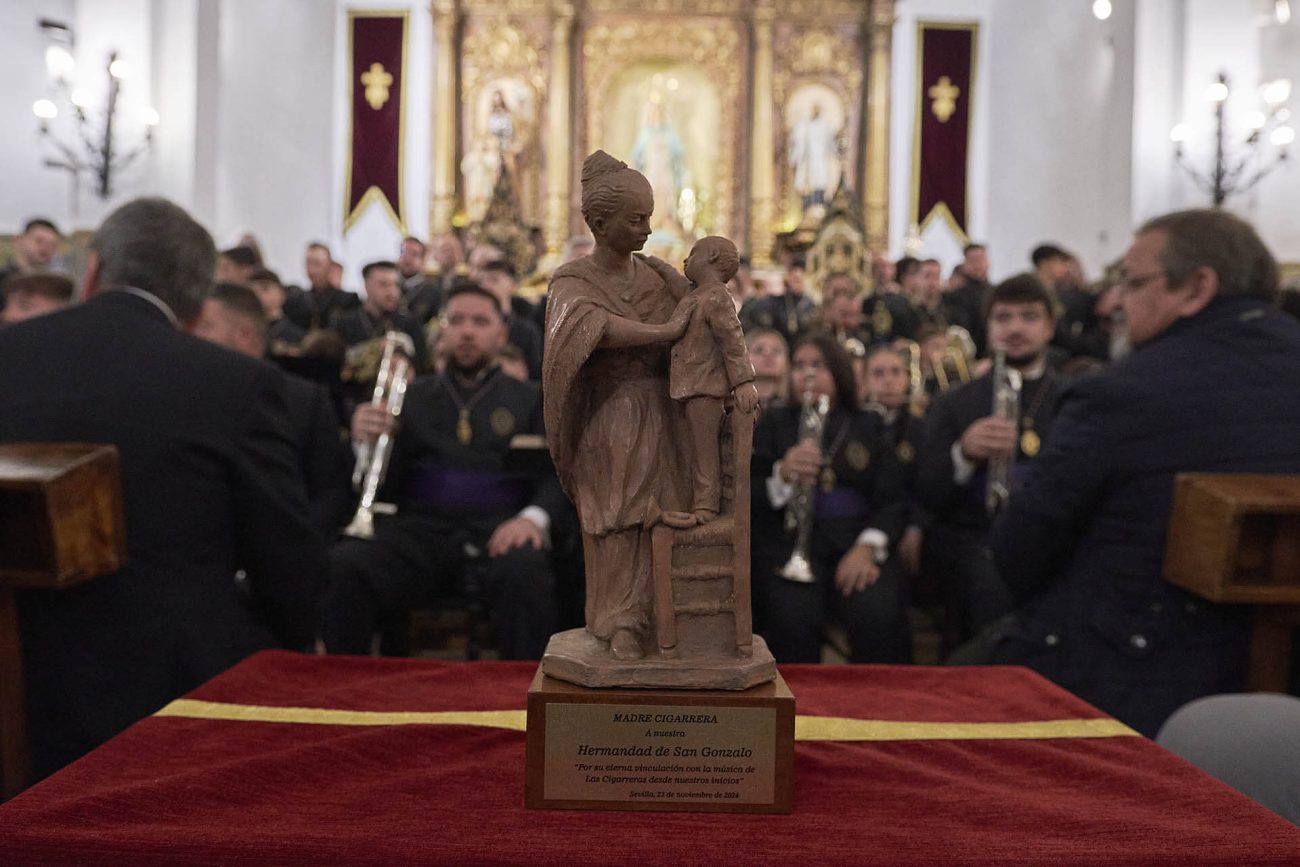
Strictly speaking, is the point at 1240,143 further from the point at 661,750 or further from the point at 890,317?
the point at 661,750

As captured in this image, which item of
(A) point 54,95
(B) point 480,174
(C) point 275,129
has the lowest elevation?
(A) point 54,95

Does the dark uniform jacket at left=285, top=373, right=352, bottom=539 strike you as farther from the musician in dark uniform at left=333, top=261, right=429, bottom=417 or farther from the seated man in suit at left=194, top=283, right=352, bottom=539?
the musician in dark uniform at left=333, top=261, right=429, bottom=417

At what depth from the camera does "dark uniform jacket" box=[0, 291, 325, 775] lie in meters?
2.57

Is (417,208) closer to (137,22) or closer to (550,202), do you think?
(550,202)

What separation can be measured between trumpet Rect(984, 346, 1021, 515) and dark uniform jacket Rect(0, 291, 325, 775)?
Result: 265cm

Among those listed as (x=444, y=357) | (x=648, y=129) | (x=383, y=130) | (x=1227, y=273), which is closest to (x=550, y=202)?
(x=648, y=129)

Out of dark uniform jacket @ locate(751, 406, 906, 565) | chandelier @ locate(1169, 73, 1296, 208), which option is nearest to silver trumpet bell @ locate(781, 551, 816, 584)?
dark uniform jacket @ locate(751, 406, 906, 565)

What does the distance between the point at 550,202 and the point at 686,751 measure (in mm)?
15811

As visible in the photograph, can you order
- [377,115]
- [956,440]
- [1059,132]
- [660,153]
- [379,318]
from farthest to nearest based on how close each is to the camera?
[377,115]
[660,153]
[1059,132]
[379,318]
[956,440]

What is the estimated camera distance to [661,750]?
5.24ft

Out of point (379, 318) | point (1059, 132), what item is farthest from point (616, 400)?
point (1059, 132)

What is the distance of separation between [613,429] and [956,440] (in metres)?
3.34

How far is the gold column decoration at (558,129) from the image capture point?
55.0 ft

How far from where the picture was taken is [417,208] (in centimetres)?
1747
